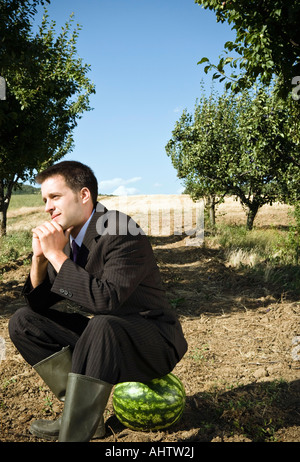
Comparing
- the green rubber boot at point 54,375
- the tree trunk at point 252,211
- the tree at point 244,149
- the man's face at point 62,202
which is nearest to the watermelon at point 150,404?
the green rubber boot at point 54,375

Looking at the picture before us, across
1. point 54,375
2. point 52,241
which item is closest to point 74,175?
point 52,241

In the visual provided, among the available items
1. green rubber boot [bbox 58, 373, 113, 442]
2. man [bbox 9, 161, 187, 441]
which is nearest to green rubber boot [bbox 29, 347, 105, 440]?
man [bbox 9, 161, 187, 441]

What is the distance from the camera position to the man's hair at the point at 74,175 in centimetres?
307

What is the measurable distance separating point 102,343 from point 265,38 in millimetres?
5192

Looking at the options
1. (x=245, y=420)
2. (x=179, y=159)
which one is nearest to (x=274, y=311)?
(x=245, y=420)

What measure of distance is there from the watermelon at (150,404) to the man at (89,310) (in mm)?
171

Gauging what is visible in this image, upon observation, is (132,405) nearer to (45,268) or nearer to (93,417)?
(93,417)

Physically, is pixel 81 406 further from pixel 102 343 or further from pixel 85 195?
pixel 85 195

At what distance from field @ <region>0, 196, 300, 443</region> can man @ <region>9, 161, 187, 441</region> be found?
0.62 meters

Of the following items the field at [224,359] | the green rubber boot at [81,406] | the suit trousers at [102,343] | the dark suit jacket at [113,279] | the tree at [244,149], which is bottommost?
the field at [224,359]

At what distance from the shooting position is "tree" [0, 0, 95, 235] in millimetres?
7012

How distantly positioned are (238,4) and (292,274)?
5385mm

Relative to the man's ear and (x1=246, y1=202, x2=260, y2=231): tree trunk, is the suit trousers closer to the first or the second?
the man's ear

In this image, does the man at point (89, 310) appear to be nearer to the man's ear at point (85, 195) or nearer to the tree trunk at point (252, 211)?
the man's ear at point (85, 195)
